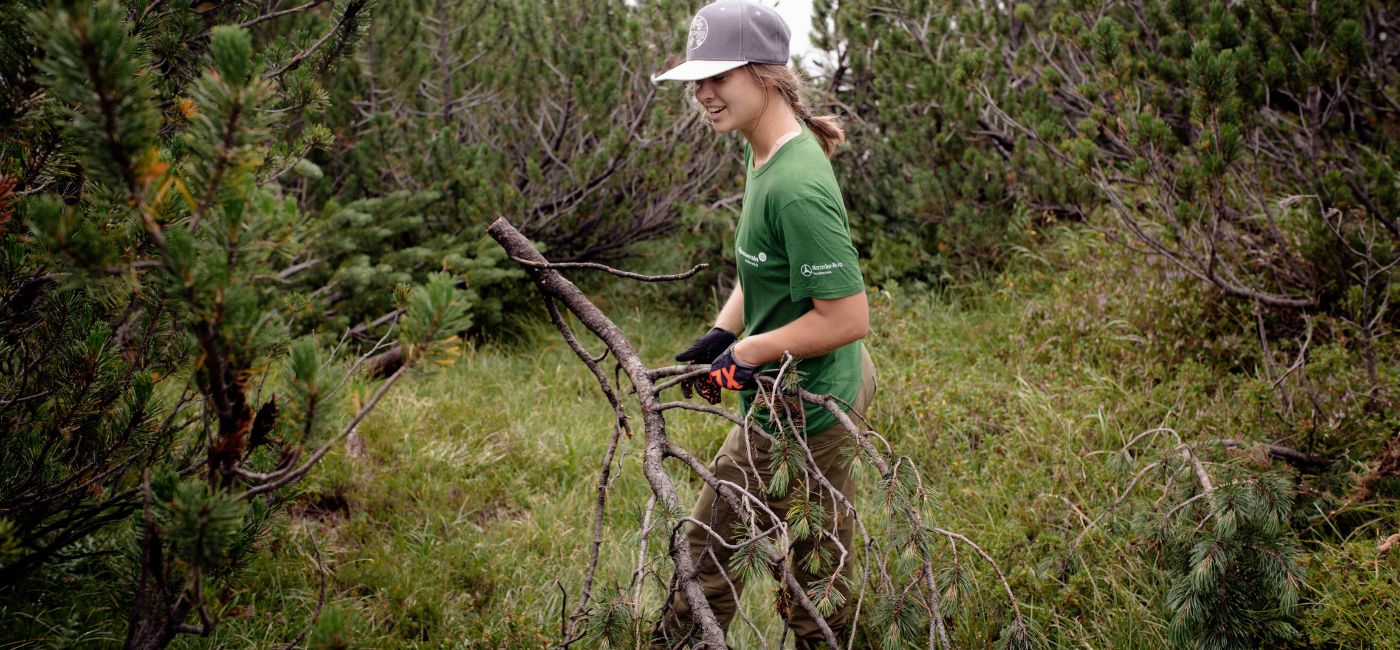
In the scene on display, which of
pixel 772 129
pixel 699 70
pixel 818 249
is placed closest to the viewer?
pixel 818 249


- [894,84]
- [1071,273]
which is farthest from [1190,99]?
[894,84]

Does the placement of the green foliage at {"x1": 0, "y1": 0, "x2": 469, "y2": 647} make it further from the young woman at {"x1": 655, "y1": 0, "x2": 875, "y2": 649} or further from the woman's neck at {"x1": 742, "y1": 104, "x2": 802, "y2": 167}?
the woman's neck at {"x1": 742, "y1": 104, "x2": 802, "y2": 167}

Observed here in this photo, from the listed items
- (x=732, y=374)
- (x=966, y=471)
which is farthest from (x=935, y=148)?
(x=732, y=374)

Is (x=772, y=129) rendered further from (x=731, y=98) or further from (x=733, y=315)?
(x=733, y=315)

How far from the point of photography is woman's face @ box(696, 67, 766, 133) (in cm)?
221

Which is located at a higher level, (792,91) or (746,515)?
(792,91)

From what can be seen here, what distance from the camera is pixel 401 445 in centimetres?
406

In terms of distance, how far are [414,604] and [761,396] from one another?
5.96ft

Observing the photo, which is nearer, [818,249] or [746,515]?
[746,515]

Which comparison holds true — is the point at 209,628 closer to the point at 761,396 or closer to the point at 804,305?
the point at 761,396

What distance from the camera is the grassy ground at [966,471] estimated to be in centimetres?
294

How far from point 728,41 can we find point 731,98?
14cm

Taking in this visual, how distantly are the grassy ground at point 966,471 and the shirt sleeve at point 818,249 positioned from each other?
0.63m

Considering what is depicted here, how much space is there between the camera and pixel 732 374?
2.13m
